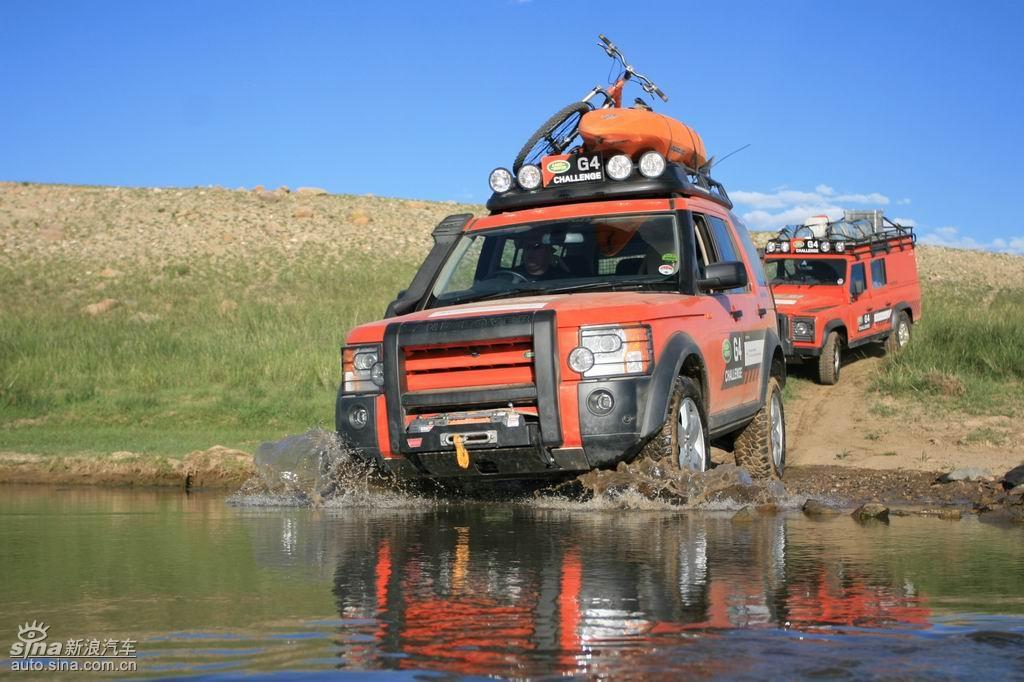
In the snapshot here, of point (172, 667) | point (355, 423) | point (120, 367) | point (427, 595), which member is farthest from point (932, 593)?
point (120, 367)

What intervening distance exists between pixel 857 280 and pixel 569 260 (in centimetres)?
1264

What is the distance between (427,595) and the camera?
16.4 feet

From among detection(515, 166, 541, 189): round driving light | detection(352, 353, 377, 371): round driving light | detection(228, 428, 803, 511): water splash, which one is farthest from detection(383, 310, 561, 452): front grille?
detection(515, 166, 541, 189): round driving light

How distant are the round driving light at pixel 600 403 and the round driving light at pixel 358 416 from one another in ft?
4.76

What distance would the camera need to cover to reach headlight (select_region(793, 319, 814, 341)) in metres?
18.3

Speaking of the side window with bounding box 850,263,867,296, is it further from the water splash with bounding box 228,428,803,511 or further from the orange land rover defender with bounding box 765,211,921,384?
the water splash with bounding box 228,428,803,511

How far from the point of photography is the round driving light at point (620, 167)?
9.16 meters

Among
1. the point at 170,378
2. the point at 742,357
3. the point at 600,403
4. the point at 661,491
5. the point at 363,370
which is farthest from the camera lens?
the point at 170,378

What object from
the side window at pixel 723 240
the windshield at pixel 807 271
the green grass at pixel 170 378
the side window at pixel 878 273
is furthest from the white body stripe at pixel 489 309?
the side window at pixel 878 273

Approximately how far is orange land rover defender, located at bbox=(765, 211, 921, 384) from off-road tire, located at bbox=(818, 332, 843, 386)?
0.05 ft

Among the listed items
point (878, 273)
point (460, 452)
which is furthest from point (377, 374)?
point (878, 273)

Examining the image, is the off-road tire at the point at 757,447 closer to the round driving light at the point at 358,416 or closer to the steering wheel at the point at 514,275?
the steering wheel at the point at 514,275

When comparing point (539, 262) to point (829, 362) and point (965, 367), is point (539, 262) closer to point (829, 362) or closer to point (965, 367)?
point (965, 367)

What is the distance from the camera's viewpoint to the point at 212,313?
31766mm
